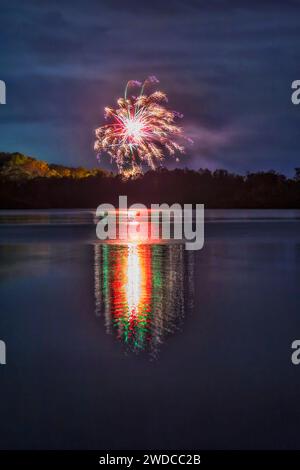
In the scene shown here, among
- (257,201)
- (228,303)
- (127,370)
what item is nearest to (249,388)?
(127,370)

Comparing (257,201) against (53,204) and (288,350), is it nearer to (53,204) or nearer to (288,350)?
(53,204)

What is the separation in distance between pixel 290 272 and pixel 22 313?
27.0 ft

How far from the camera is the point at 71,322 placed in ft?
31.1

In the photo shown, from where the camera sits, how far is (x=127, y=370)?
6.74 metres

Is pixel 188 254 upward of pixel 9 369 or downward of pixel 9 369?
upward

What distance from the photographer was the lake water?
5.18 metres

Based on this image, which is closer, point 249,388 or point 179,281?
point 249,388

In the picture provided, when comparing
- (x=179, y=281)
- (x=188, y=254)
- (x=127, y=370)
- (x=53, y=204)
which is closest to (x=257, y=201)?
(x=53, y=204)

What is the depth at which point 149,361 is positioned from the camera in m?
7.12

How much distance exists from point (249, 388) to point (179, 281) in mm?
7903

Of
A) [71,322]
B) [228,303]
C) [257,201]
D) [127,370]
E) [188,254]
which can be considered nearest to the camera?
[127,370]

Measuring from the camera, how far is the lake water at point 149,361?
5.18 m

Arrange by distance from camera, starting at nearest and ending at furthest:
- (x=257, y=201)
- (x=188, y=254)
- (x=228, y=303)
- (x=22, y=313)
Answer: (x=22, y=313)
(x=228, y=303)
(x=188, y=254)
(x=257, y=201)
